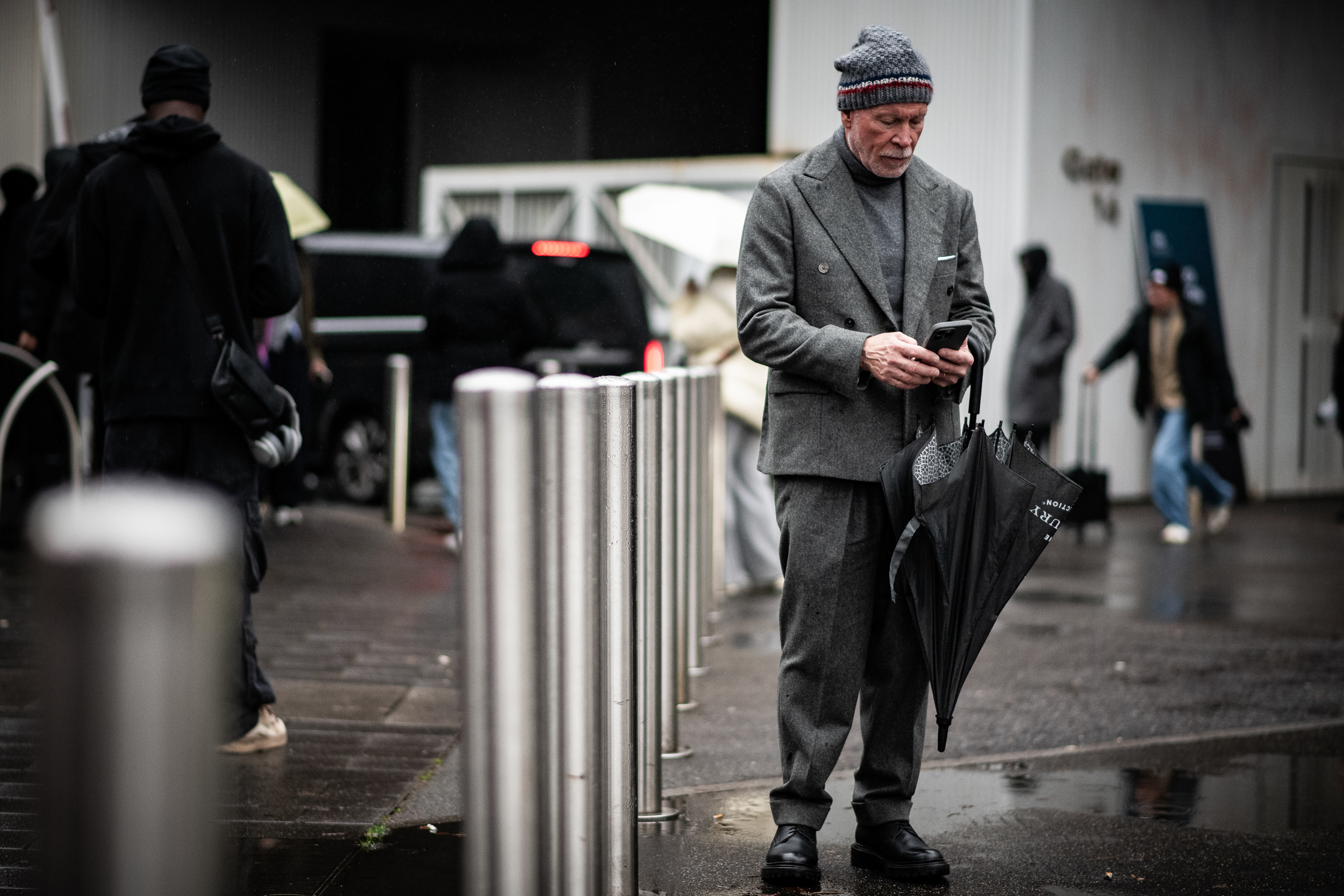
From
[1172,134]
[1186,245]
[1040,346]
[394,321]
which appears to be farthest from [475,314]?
[1172,134]

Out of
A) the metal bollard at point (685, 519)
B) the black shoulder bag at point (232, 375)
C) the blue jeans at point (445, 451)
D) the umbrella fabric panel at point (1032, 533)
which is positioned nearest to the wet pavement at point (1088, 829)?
the umbrella fabric panel at point (1032, 533)

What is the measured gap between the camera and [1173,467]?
Result: 39.7 feet

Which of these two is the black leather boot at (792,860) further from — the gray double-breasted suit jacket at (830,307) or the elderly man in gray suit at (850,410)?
the gray double-breasted suit jacket at (830,307)

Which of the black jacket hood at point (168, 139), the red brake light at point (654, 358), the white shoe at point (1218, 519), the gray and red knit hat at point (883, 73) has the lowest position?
the white shoe at point (1218, 519)

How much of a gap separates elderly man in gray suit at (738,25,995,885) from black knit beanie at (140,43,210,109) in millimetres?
1864

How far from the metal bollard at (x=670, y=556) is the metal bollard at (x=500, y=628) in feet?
6.06

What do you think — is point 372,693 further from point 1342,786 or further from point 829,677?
point 1342,786

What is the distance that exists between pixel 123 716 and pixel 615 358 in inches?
454

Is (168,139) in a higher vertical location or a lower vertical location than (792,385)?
higher

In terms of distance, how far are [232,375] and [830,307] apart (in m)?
1.79

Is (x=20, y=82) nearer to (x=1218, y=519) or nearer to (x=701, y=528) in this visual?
(x=701, y=528)

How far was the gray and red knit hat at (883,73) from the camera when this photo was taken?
3713 millimetres

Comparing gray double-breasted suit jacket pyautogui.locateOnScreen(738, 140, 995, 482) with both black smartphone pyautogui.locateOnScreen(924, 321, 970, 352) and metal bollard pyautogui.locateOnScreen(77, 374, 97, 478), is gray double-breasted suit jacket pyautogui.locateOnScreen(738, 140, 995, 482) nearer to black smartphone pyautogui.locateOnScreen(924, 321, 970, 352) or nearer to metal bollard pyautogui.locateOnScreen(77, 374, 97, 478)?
black smartphone pyautogui.locateOnScreen(924, 321, 970, 352)

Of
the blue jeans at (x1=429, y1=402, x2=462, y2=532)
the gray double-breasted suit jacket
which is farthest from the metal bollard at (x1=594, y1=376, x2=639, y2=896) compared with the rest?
the blue jeans at (x1=429, y1=402, x2=462, y2=532)
